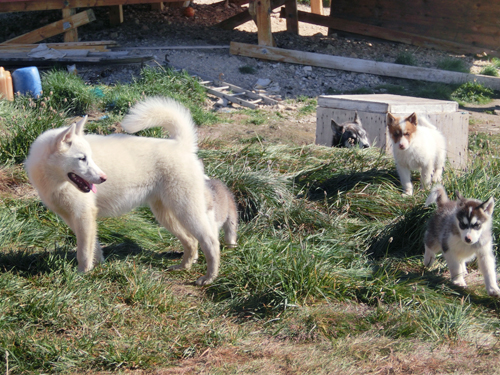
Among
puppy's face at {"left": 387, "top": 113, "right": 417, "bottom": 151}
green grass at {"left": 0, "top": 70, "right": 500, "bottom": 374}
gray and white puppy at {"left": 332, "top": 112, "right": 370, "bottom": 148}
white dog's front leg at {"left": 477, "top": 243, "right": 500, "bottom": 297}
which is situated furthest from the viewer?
gray and white puppy at {"left": 332, "top": 112, "right": 370, "bottom": 148}

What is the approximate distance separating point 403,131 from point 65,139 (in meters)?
3.51

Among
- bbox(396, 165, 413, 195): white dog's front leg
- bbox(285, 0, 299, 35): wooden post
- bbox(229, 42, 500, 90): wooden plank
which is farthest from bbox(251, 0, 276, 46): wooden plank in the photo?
bbox(396, 165, 413, 195): white dog's front leg

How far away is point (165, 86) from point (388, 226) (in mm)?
6240

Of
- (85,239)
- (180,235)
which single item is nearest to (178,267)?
(180,235)

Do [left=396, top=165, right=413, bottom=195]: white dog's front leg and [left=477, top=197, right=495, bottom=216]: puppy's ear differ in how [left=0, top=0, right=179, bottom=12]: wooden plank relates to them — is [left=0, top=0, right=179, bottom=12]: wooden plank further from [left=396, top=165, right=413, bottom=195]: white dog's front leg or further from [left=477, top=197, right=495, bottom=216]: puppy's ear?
[left=477, top=197, right=495, bottom=216]: puppy's ear

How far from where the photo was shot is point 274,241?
4.80 metres

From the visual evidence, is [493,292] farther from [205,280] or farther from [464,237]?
[205,280]

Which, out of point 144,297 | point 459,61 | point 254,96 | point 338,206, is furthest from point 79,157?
point 459,61

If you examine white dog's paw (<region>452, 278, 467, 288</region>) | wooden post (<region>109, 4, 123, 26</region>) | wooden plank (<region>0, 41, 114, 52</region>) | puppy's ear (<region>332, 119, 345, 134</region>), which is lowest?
white dog's paw (<region>452, 278, 467, 288</region>)

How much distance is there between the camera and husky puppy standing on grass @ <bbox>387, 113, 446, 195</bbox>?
5.68 meters

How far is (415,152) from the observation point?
5.65 meters

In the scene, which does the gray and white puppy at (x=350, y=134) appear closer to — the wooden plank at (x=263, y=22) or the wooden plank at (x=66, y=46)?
→ the wooden plank at (x=263, y=22)

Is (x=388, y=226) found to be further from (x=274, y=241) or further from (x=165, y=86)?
(x=165, y=86)

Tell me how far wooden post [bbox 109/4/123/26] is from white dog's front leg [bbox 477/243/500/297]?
13.0 metres
